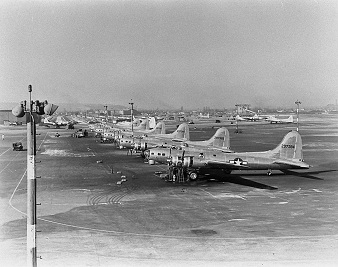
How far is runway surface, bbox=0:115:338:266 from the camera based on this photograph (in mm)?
20547

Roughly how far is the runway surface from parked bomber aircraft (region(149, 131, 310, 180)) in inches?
73.7

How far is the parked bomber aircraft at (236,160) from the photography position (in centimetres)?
4296

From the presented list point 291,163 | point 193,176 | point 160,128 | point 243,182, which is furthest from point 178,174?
point 160,128

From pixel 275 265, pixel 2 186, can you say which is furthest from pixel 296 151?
pixel 2 186

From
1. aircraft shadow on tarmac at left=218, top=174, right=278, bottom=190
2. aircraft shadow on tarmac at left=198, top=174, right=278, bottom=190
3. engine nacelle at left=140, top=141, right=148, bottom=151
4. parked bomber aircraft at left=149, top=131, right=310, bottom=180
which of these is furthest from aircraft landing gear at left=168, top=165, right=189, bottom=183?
engine nacelle at left=140, top=141, right=148, bottom=151

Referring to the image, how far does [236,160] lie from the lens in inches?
1718

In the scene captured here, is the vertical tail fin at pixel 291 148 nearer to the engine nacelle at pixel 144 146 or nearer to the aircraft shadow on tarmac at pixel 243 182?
the aircraft shadow on tarmac at pixel 243 182

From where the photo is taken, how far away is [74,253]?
20812mm

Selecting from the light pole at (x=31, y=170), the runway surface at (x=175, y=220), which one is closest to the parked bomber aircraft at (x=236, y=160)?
the runway surface at (x=175, y=220)

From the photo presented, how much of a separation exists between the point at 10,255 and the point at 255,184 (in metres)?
28.4

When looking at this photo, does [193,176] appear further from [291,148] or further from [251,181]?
[291,148]

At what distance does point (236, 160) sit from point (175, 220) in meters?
18.1

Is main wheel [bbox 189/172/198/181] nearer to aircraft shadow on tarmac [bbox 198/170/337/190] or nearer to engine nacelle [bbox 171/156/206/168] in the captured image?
engine nacelle [bbox 171/156/206/168]

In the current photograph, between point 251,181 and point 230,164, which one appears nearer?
point 230,164
